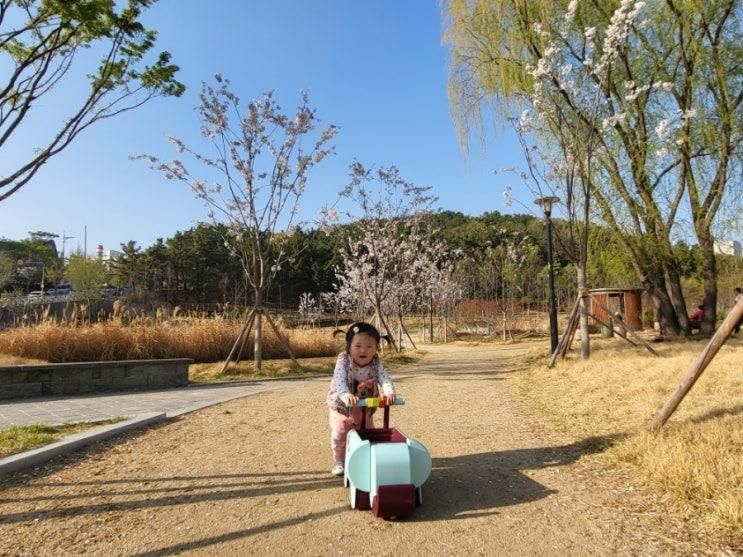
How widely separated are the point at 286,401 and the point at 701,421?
4945 mm

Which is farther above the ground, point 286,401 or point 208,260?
point 208,260

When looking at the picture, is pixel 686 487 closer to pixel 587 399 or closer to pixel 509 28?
pixel 587 399

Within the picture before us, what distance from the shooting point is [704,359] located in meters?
3.74

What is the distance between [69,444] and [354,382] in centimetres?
255

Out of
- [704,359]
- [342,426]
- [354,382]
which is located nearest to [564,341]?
[704,359]

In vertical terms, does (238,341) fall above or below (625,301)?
below

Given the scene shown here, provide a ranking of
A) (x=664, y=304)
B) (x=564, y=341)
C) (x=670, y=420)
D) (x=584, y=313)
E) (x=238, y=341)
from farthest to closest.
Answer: (x=664, y=304) → (x=238, y=341) → (x=564, y=341) → (x=584, y=313) → (x=670, y=420)

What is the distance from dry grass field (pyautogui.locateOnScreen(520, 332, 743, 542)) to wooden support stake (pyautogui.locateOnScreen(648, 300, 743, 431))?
0.13 m

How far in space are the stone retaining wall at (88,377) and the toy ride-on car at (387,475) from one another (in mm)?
6701

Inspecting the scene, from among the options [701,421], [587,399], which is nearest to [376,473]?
[701,421]

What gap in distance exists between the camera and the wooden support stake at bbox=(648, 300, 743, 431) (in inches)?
140

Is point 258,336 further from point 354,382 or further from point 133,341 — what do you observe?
point 354,382

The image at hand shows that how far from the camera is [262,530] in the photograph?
9.35 feet

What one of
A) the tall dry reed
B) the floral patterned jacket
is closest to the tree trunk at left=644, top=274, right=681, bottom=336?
the tall dry reed
